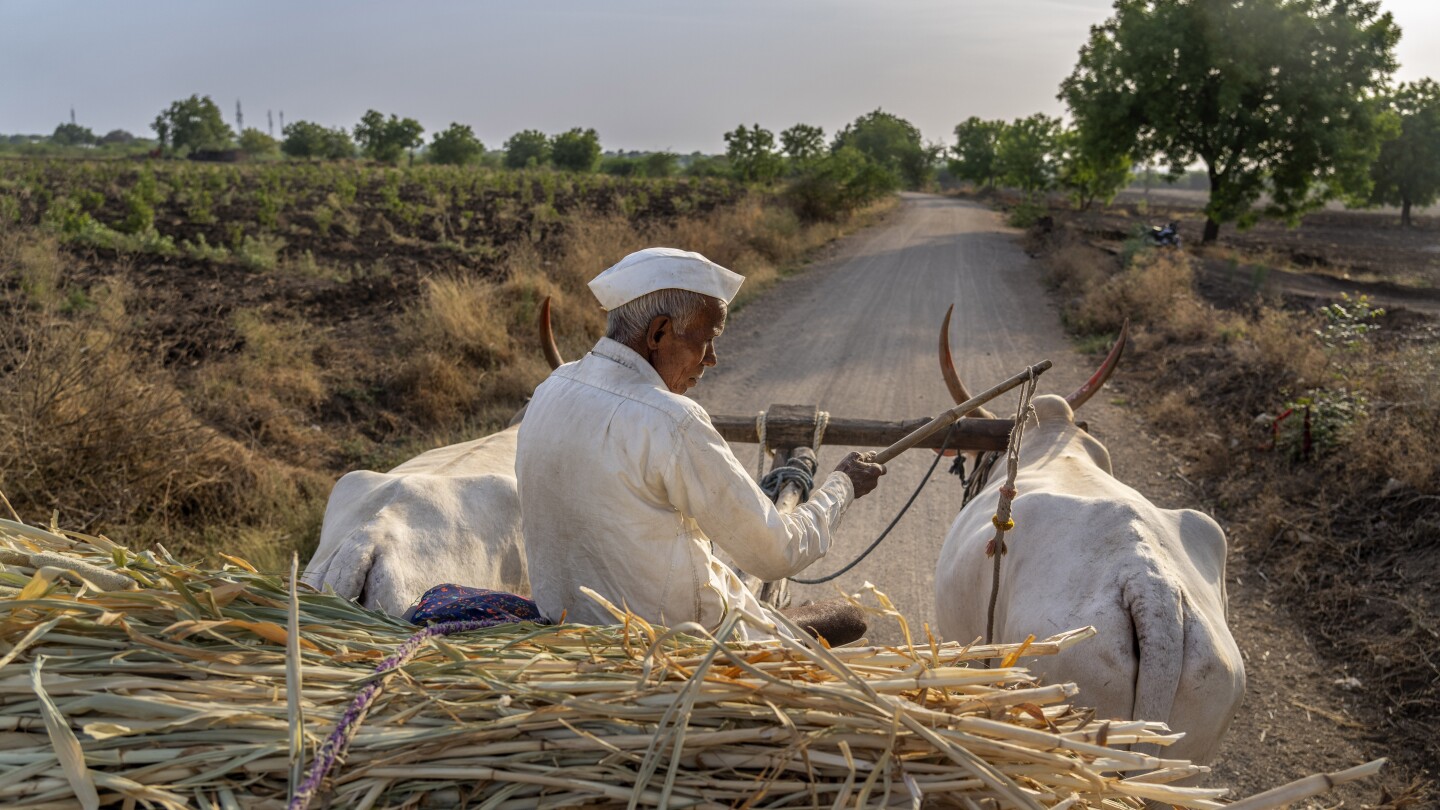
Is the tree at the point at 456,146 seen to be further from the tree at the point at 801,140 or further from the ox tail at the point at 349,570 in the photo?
the ox tail at the point at 349,570

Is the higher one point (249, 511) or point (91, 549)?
point (91, 549)

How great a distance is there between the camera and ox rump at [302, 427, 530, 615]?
2857 millimetres

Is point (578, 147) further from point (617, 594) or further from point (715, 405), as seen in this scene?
point (617, 594)

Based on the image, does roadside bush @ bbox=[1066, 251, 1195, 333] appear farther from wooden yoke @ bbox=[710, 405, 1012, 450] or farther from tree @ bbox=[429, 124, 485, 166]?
tree @ bbox=[429, 124, 485, 166]

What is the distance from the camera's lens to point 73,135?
8462 cm

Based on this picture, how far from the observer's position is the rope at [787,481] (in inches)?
121

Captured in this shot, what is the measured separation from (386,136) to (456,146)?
4348 mm

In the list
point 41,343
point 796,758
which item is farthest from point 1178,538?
point 41,343

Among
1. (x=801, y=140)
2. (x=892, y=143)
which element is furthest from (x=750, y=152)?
(x=892, y=143)

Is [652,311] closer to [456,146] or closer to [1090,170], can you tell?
[1090,170]

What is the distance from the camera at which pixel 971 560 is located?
3275 mm

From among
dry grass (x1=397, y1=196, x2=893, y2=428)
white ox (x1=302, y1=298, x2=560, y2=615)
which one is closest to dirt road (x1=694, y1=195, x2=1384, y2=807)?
dry grass (x1=397, y1=196, x2=893, y2=428)

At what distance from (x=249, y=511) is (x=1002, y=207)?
36.7m

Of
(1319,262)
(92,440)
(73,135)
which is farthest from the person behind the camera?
(73,135)
